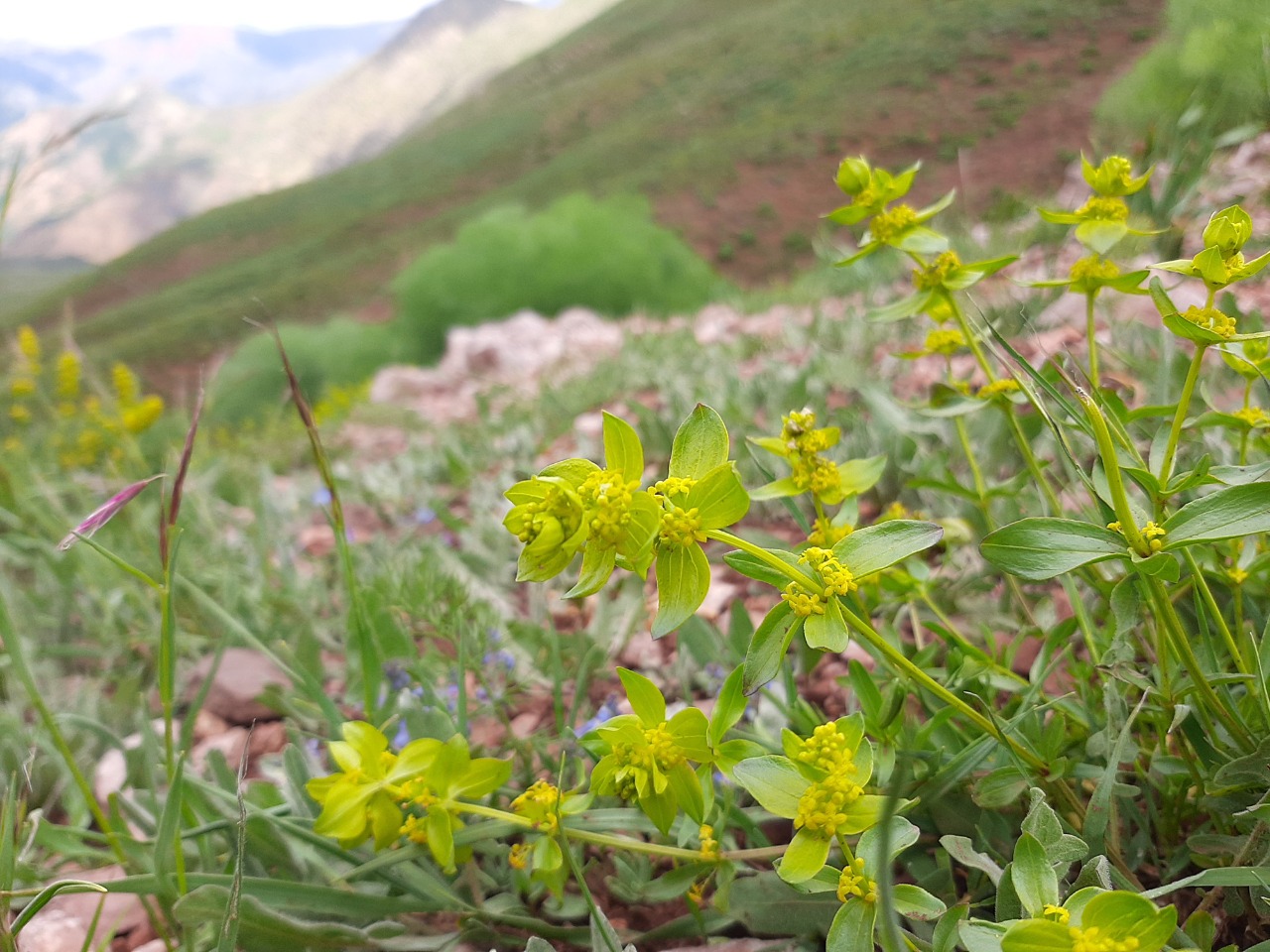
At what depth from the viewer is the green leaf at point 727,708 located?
0.64m

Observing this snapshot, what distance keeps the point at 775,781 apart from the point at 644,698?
12 cm

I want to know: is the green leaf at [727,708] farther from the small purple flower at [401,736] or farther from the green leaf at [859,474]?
the small purple flower at [401,736]

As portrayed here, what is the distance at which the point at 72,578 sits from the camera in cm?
189

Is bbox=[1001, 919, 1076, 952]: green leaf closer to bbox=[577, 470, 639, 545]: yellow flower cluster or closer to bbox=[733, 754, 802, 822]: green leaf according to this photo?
bbox=[733, 754, 802, 822]: green leaf

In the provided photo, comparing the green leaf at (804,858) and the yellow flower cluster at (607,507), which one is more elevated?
the yellow flower cluster at (607,507)

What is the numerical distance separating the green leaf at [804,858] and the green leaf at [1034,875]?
0.41ft

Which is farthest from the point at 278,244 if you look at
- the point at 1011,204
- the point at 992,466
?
the point at 992,466

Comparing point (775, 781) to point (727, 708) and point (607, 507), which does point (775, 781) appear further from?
point (607, 507)

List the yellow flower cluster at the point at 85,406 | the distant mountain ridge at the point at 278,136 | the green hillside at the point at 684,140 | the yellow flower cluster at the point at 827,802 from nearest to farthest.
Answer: the yellow flower cluster at the point at 827,802 < the yellow flower cluster at the point at 85,406 < the green hillside at the point at 684,140 < the distant mountain ridge at the point at 278,136

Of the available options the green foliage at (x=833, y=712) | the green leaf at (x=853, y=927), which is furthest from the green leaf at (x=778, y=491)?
the green leaf at (x=853, y=927)

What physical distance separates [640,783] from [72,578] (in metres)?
1.84

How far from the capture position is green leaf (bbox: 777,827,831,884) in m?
0.56

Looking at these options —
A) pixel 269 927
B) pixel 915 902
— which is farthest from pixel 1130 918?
pixel 269 927

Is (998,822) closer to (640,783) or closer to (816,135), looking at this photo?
(640,783)
